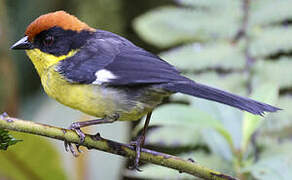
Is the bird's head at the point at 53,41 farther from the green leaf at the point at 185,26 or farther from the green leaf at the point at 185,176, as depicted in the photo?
the green leaf at the point at 185,26

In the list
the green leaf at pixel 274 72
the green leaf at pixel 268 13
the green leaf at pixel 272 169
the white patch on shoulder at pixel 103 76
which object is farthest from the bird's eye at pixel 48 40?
the green leaf at pixel 268 13

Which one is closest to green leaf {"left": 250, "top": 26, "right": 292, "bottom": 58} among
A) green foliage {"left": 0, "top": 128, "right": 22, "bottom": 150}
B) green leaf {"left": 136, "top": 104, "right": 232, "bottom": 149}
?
green leaf {"left": 136, "top": 104, "right": 232, "bottom": 149}

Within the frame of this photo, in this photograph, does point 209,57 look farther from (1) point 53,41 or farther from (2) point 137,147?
(2) point 137,147

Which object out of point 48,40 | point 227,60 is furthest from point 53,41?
point 227,60

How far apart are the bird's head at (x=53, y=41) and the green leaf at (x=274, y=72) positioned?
1253 millimetres

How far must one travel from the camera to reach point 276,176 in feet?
6.71

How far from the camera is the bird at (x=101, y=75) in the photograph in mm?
2191

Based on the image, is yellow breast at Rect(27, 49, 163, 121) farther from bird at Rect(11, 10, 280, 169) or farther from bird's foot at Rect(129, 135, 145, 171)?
bird's foot at Rect(129, 135, 145, 171)

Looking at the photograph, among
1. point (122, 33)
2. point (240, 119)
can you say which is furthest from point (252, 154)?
point (122, 33)

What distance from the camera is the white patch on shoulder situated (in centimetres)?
227

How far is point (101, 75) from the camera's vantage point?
7.55ft

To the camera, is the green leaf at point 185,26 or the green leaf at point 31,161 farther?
the green leaf at point 185,26

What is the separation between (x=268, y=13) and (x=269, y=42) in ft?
0.89

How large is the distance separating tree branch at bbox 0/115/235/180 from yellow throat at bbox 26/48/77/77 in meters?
0.66
